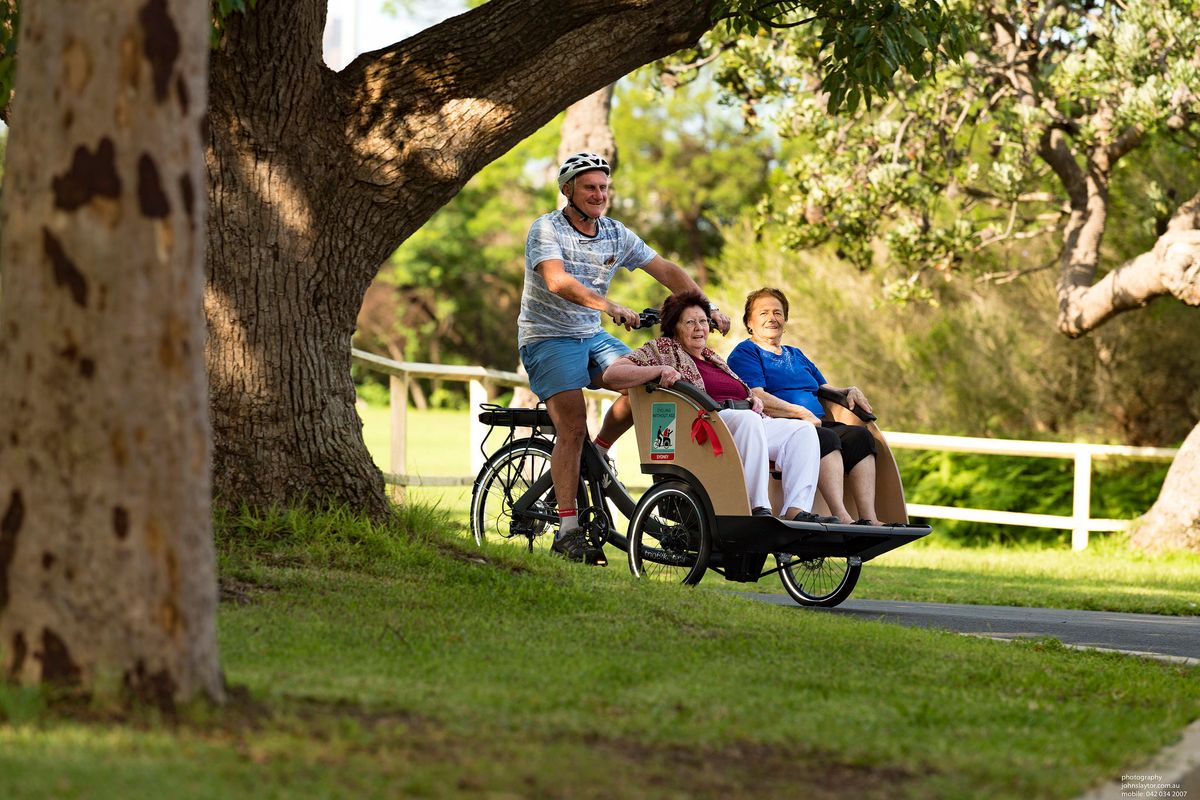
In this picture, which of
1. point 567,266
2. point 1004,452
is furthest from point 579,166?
point 1004,452

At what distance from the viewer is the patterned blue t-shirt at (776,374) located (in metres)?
8.91

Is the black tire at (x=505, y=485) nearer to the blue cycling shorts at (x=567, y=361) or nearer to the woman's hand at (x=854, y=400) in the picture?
the blue cycling shorts at (x=567, y=361)

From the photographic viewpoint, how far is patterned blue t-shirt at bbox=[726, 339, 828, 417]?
8914 mm

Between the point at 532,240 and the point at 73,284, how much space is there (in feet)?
14.9

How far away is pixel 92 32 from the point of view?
13.3 feet

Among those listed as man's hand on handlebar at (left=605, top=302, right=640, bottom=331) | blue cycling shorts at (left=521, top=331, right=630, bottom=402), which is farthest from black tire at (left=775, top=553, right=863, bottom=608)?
man's hand on handlebar at (left=605, top=302, right=640, bottom=331)

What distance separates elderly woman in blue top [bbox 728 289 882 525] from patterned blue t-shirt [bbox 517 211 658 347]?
80cm

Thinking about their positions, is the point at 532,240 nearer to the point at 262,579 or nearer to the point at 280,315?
the point at 280,315

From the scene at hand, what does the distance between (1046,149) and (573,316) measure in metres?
7.85

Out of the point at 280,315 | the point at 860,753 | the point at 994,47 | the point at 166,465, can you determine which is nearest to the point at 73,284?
the point at 166,465

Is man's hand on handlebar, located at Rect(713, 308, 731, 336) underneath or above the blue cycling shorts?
above

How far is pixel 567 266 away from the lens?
852 centimetres

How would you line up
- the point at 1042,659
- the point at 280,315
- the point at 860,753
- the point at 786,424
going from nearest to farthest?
1. the point at 860,753
2. the point at 1042,659
3. the point at 280,315
4. the point at 786,424

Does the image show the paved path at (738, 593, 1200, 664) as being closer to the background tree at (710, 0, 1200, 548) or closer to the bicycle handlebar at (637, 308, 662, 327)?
the bicycle handlebar at (637, 308, 662, 327)
